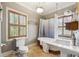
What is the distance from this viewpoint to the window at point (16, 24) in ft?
5.77

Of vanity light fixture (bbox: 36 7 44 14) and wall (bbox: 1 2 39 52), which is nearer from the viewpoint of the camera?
A: wall (bbox: 1 2 39 52)

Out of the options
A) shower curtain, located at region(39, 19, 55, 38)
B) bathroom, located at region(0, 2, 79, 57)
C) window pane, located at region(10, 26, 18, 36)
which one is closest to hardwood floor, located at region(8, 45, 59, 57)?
bathroom, located at region(0, 2, 79, 57)

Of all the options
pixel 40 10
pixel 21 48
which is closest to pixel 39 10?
pixel 40 10

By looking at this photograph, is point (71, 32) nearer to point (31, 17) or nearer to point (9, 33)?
point (31, 17)

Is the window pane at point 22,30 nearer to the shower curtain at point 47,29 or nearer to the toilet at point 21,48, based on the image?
the toilet at point 21,48

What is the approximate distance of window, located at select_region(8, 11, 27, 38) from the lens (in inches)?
69.2

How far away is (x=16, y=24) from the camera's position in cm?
180

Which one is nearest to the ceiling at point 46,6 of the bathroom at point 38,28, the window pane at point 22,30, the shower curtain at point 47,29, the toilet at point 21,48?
the bathroom at point 38,28

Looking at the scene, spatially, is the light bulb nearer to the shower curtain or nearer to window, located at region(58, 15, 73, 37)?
the shower curtain

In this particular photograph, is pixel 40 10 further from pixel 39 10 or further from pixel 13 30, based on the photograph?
pixel 13 30

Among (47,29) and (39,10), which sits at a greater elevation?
(39,10)

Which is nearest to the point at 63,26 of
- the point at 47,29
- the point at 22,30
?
the point at 47,29

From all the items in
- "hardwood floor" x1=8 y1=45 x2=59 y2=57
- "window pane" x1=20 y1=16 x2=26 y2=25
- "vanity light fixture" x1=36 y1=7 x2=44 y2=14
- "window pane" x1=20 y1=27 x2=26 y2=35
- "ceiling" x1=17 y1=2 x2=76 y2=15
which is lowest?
"hardwood floor" x1=8 y1=45 x2=59 y2=57

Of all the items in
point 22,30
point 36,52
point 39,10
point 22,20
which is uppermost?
point 39,10
